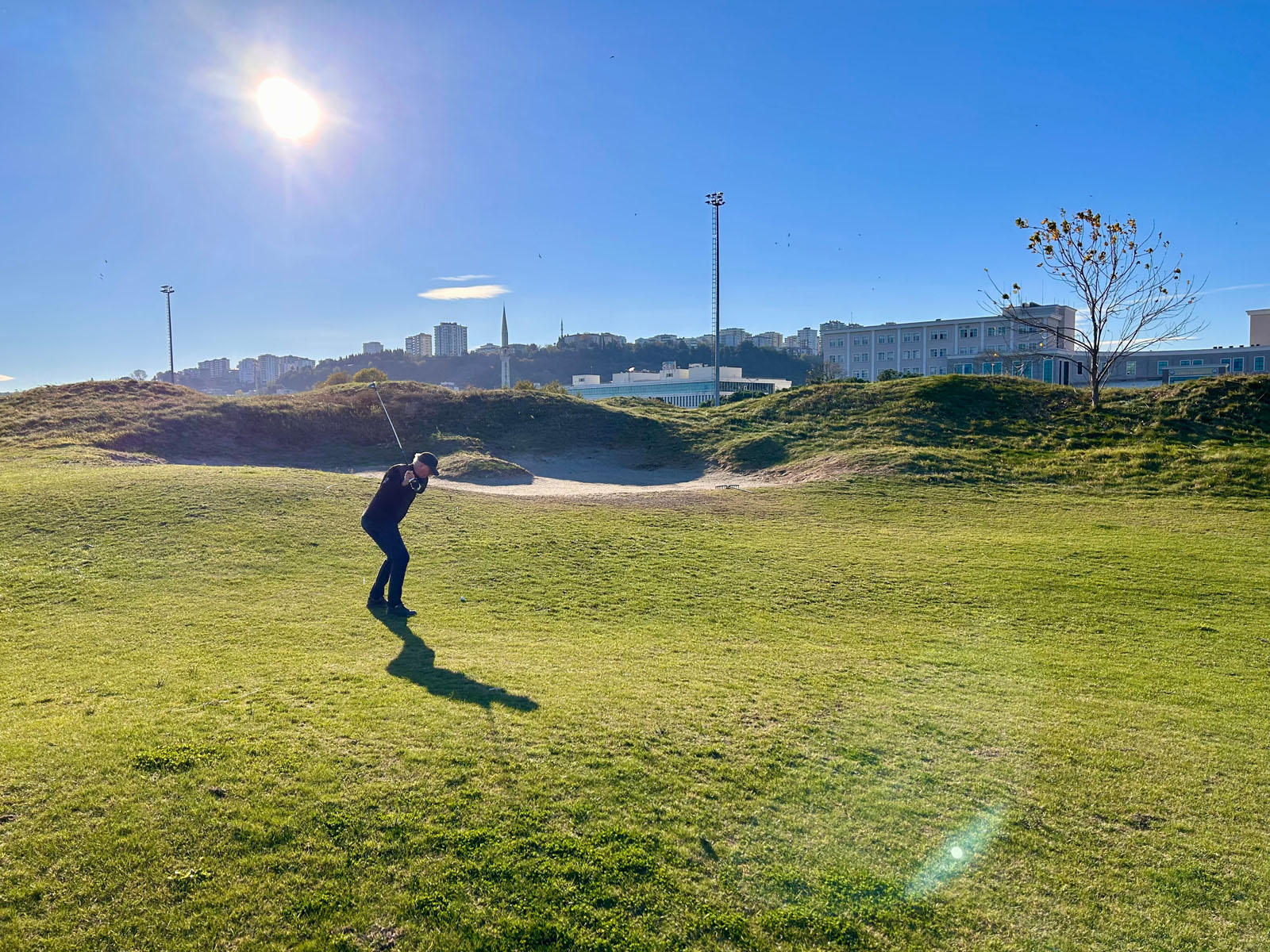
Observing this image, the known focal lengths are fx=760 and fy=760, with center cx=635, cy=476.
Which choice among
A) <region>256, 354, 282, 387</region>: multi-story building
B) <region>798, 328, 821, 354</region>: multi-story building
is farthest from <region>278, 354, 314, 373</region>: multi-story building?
<region>798, 328, 821, 354</region>: multi-story building

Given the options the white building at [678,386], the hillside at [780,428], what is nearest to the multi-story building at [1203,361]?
the white building at [678,386]

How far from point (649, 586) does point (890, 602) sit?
3.37m

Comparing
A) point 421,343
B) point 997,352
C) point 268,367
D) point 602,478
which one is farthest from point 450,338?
point 602,478

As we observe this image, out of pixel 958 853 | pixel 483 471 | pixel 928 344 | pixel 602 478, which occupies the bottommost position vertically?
pixel 958 853

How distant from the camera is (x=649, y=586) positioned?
11.1 m

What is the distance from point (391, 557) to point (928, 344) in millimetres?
97637

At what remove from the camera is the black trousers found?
9180 mm

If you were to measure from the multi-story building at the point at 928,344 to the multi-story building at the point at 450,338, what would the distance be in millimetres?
83748

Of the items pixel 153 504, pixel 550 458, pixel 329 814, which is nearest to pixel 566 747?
pixel 329 814

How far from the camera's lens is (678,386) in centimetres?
7700

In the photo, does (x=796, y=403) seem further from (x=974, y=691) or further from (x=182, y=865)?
(x=182, y=865)

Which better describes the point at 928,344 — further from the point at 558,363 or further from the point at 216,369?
the point at 216,369

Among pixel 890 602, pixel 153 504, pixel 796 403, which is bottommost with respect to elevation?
pixel 890 602

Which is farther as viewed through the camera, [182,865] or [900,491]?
[900,491]
